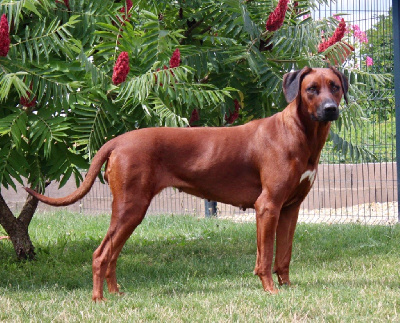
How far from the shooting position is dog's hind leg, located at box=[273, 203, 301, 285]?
565 cm

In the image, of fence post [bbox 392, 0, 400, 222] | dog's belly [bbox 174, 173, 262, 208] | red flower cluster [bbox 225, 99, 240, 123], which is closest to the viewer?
dog's belly [bbox 174, 173, 262, 208]

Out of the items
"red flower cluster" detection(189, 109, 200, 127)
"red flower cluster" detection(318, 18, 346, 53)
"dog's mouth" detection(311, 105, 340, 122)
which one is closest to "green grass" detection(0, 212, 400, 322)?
"dog's mouth" detection(311, 105, 340, 122)

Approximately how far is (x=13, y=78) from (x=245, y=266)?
3286 millimetres

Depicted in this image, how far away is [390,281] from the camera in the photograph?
5.73 metres

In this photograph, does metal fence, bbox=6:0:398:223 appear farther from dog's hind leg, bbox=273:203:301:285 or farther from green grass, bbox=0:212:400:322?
dog's hind leg, bbox=273:203:301:285

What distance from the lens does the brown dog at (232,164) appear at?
17.0 feet

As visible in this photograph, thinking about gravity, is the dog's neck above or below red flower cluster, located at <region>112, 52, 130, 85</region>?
below

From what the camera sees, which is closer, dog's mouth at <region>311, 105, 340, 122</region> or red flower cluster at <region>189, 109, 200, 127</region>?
dog's mouth at <region>311, 105, 340, 122</region>

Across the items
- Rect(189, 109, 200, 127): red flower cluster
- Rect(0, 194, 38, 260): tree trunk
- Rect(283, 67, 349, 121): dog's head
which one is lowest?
Rect(0, 194, 38, 260): tree trunk

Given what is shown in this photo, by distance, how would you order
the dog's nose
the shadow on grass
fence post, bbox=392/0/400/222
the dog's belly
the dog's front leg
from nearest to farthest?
1. the dog's nose
2. the dog's front leg
3. the dog's belly
4. the shadow on grass
5. fence post, bbox=392/0/400/222

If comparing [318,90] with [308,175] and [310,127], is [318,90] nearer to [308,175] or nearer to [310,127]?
[310,127]

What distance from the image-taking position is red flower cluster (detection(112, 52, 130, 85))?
5613mm

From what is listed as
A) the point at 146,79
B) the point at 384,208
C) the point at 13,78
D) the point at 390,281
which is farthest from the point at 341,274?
the point at 384,208

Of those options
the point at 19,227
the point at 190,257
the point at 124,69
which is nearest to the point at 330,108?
the point at 124,69
